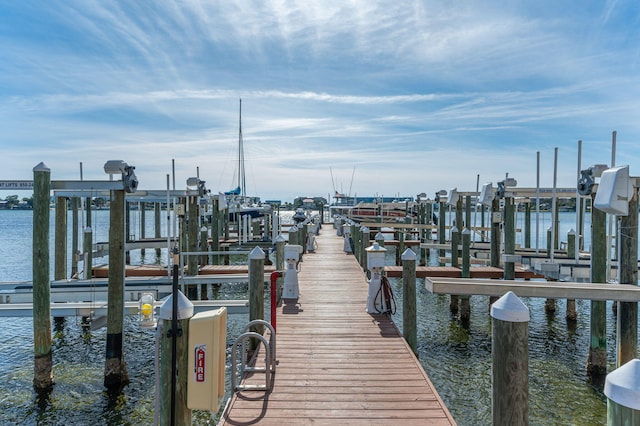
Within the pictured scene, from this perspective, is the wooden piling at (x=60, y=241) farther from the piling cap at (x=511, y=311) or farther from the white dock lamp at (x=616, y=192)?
the white dock lamp at (x=616, y=192)

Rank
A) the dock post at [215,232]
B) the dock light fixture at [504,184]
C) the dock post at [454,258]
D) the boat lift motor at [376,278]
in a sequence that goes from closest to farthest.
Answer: the boat lift motor at [376,278]
the dock light fixture at [504,184]
the dock post at [454,258]
the dock post at [215,232]

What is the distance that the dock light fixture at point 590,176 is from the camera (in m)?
8.16

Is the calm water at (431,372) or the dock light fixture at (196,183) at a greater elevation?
the dock light fixture at (196,183)

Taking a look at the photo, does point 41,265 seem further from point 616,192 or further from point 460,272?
point 460,272

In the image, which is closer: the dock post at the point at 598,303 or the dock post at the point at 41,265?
the dock post at the point at 41,265

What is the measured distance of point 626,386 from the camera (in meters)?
2.23

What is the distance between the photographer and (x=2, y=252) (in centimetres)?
3356

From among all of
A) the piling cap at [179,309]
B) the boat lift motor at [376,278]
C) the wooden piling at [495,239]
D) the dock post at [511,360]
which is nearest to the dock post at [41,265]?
the piling cap at [179,309]

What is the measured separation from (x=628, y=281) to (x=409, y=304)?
355 cm

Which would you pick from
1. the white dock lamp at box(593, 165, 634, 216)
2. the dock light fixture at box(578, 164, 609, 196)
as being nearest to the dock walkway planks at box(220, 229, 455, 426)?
the white dock lamp at box(593, 165, 634, 216)

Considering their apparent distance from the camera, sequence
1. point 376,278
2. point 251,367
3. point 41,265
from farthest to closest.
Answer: point 376,278 → point 41,265 → point 251,367

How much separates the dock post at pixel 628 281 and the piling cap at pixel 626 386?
577 cm

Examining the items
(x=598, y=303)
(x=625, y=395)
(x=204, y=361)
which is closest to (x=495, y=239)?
(x=598, y=303)

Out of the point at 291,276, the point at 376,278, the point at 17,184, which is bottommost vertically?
the point at 291,276
